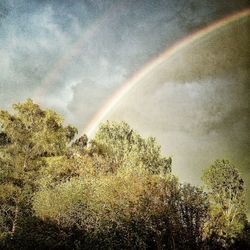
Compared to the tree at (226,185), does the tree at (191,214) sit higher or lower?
lower

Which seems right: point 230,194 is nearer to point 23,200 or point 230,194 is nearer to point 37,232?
point 23,200

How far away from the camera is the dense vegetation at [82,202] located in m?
15.1

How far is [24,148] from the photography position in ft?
83.4

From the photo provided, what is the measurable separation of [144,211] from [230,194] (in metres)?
23.5

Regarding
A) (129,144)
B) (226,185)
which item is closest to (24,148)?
(129,144)

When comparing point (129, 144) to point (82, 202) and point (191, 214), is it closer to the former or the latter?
point (82, 202)

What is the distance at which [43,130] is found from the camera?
25906 millimetres

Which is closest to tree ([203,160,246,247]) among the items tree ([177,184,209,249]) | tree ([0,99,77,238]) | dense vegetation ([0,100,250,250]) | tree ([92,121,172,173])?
tree ([92,121,172,173])

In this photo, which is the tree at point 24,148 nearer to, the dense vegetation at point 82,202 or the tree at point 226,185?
the dense vegetation at point 82,202

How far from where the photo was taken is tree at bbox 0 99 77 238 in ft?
74.3

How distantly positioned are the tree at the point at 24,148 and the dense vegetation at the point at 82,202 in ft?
0.18

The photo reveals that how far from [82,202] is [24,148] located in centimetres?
946

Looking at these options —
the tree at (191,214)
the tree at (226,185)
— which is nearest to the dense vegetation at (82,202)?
the tree at (191,214)

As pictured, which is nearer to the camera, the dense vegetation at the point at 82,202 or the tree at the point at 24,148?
the dense vegetation at the point at 82,202
